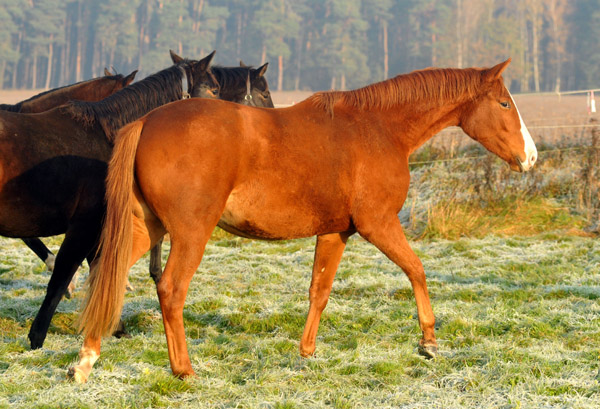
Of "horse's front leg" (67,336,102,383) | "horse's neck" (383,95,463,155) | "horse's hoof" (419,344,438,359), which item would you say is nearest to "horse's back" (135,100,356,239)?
"horse's neck" (383,95,463,155)

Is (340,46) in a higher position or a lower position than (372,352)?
higher

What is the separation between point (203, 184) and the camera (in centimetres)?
390

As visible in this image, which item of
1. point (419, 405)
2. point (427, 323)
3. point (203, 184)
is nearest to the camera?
point (419, 405)

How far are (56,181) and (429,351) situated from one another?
301 centimetres

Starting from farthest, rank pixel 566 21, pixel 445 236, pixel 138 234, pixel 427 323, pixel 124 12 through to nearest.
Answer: pixel 124 12, pixel 566 21, pixel 445 236, pixel 427 323, pixel 138 234

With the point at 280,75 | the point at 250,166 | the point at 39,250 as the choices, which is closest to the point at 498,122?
the point at 250,166

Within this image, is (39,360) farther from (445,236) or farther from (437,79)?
(445,236)

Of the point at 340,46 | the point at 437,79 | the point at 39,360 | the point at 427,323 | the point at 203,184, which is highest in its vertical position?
the point at 340,46

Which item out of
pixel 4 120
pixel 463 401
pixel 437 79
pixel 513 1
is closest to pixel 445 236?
pixel 437 79

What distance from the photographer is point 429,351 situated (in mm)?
4469

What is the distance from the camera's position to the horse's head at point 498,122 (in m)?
4.82

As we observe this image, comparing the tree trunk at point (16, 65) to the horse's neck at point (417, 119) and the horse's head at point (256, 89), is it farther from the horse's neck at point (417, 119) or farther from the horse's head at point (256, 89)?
the horse's neck at point (417, 119)

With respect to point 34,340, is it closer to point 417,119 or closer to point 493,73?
point 417,119

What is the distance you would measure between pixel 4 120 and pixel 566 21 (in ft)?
271
